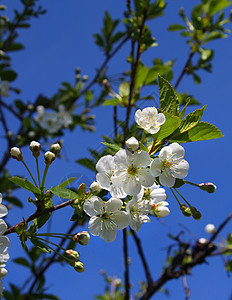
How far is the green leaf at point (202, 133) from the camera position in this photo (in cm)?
113

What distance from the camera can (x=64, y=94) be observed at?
3963 mm

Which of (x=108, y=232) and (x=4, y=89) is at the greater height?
(x=4, y=89)

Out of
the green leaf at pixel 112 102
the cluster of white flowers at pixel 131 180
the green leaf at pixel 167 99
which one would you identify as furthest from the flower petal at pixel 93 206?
the green leaf at pixel 112 102

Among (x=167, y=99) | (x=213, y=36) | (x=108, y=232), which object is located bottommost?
(x=108, y=232)

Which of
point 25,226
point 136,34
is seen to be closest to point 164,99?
point 25,226

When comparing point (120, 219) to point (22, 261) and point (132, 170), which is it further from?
point (22, 261)

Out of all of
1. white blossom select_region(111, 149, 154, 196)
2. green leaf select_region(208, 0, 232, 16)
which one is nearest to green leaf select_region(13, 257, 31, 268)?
white blossom select_region(111, 149, 154, 196)

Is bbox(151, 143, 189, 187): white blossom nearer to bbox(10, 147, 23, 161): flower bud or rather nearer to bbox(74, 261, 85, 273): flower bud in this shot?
bbox(74, 261, 85, 273): flower bud

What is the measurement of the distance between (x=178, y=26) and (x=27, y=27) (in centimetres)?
172

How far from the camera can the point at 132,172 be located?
111 centimetres

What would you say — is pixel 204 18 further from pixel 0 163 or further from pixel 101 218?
pixel 101 218

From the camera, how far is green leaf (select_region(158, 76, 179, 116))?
3.84 ft

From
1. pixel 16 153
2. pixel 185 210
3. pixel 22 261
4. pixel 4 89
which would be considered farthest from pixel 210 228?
pixel 4 89

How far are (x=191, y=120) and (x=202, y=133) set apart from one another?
0.20ft
